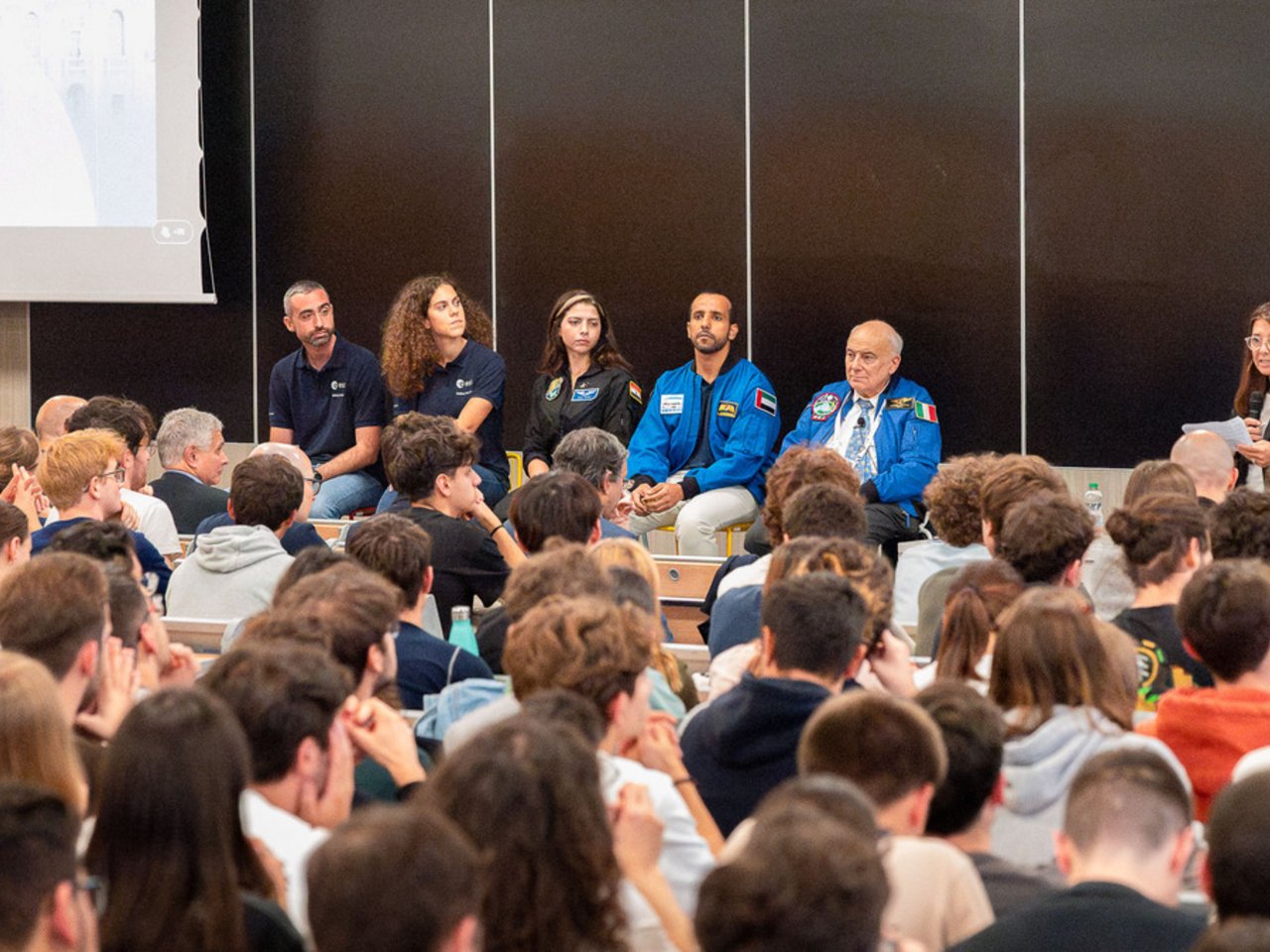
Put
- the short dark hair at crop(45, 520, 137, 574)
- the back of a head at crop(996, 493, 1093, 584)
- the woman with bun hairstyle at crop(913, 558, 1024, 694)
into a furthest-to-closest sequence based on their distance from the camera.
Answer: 1. the short dark hair at crop(45, 520, 137, 574)
2. the back of a head at crop(996, 493, 1093, 584)
3. the woman with bun hairstyle at crop(913, 558, 1024, 694)

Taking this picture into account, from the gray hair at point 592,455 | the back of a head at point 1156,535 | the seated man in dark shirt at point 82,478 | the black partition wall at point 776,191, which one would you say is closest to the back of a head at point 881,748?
the back of a head at point 1156,535

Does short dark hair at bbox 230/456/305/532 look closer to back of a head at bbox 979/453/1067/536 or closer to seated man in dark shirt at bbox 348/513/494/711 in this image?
seated man in dark shirt at bbox 348/513/494/711

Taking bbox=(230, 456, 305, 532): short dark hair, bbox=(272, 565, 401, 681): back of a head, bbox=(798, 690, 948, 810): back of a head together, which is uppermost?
bbox=(230, 456, 305, 532): short dark hair

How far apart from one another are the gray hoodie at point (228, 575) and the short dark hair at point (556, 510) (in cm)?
70

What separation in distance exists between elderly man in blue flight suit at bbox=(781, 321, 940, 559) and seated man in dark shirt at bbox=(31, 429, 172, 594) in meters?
2.71

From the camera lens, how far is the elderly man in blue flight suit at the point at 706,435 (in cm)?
705

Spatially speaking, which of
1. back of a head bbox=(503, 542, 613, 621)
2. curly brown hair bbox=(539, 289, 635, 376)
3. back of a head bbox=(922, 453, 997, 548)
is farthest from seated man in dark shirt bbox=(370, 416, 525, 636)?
curly brown hair bbox=(539, 289, 635, 376)

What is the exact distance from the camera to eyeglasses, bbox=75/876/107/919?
6.11ft

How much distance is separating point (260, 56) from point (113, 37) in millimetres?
698

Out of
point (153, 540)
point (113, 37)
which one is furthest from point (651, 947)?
point (113, 37)

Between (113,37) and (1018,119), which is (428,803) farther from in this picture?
(113,37)

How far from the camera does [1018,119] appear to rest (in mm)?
7316

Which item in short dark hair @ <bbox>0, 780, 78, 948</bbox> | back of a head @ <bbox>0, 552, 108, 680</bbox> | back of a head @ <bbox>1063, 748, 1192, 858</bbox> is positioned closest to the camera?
short dark hair @ <bbox>0, 780, 78, 948</bbox>

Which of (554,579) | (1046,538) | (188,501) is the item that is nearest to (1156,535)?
(1046,538)
